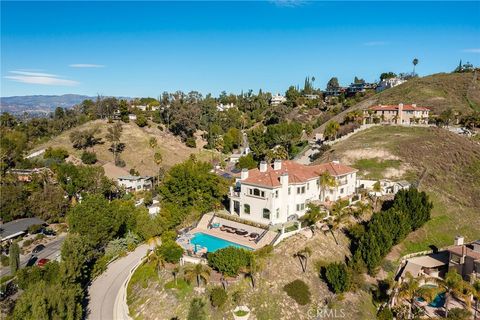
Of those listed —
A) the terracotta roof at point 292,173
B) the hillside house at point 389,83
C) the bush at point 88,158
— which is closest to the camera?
the terracotta roof at point 292,173

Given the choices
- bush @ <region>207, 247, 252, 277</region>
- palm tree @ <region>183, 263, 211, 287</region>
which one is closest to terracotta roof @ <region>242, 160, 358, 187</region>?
bush @ <region>207, 247, 252, 277</region>

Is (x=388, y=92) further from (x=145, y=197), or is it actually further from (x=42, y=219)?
(x=42, y=219)

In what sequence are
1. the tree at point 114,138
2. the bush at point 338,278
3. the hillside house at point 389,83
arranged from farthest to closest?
the hillside house at point 389,83
the tree at point 114,138
the bush at point 338,278

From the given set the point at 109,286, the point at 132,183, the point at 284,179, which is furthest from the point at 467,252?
the point at 132,183

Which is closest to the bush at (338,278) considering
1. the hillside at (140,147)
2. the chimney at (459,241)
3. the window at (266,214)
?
the window at (266,214)

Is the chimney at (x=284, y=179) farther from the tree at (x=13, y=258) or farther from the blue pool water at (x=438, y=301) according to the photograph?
the tree at (x=13, y=258)

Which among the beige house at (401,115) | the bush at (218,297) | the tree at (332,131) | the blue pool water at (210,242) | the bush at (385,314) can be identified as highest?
the beige house at (401,115)

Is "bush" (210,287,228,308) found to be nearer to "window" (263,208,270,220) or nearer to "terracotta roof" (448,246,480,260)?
"window" (263,208,270,220)
